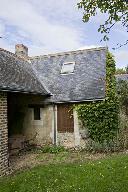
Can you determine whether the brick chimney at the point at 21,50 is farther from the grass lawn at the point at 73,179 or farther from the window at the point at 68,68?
the grass lawn at the point at 73,179

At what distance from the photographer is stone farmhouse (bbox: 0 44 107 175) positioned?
1554cm

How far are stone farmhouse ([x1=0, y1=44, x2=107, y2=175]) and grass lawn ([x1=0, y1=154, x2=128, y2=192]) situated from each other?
4.59 meters

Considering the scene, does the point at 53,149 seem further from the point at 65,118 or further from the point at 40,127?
the point at 65,118

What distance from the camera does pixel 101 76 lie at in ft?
54.8

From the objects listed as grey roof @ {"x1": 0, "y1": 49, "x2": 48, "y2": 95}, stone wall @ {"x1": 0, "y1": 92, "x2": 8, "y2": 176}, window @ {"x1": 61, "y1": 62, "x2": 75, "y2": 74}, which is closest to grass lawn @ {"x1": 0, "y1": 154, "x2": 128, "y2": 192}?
stone wall @ {"x1": 0, "y1": 92, "x2": 8, "y2": 176}

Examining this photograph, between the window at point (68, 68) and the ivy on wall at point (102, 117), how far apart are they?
3.44 m

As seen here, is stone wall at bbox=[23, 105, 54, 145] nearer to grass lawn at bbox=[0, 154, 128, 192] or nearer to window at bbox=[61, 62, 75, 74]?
window at bbox=[61, 62, 75, 74]

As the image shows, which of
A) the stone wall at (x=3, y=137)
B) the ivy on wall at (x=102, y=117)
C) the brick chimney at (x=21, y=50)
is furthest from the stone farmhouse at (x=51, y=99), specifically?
the stone wall at (x=3, y=137)

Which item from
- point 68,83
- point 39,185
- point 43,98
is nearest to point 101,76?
point 68,83

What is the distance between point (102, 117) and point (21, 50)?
879 centimetres

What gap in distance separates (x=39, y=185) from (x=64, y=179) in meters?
0.92

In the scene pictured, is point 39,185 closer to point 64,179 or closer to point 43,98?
point 64,179

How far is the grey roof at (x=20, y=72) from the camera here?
13.9 meters

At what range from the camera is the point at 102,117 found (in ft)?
49.0
